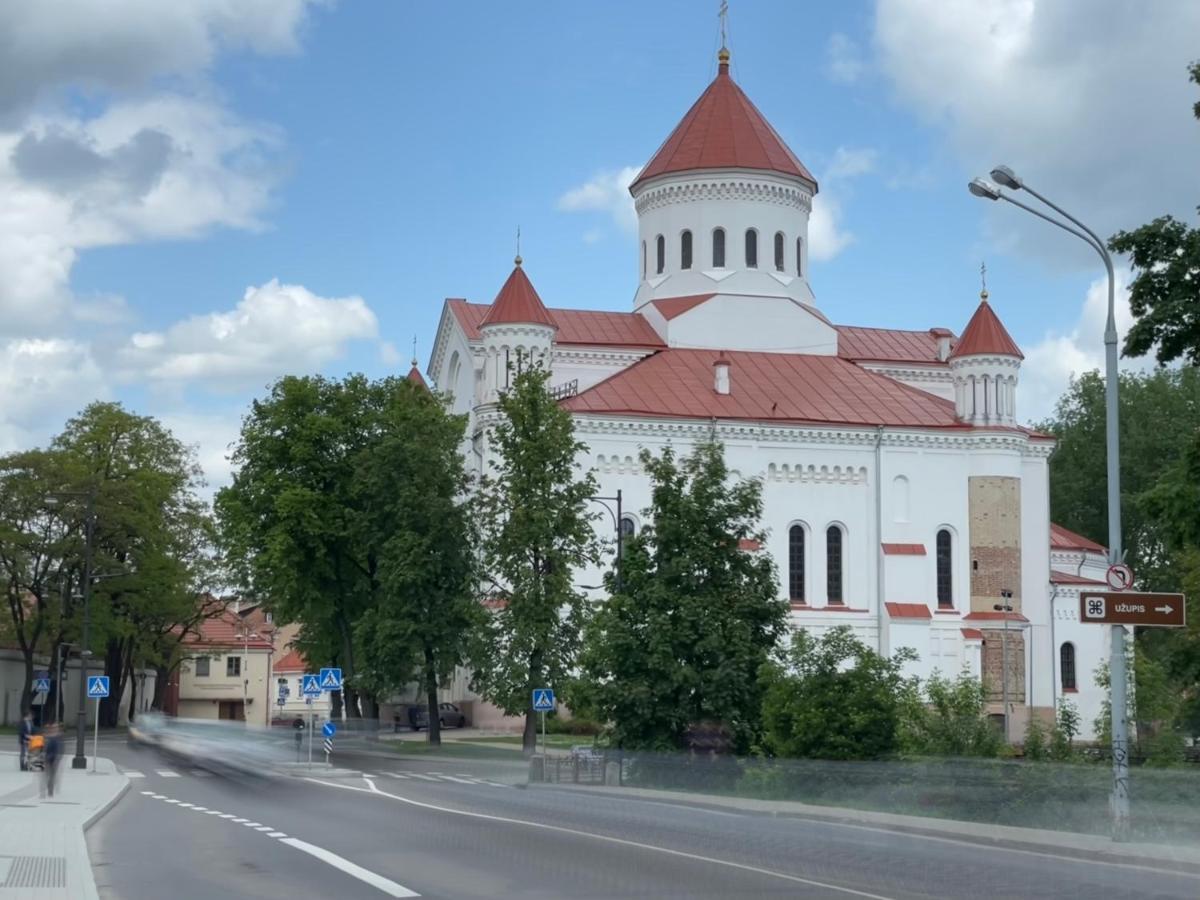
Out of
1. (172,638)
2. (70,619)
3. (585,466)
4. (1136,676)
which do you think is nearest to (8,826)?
(1136,676)

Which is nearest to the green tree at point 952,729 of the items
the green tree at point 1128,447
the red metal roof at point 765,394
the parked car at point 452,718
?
the red metal roof at point 765,394

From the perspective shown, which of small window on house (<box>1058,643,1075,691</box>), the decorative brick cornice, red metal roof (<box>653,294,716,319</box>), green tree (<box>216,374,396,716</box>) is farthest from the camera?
the decorative brick cornice

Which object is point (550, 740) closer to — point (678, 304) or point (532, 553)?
point (532, 553)

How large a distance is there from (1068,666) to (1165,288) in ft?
152

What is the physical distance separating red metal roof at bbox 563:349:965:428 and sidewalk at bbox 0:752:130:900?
102 ft

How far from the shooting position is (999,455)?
6600cm

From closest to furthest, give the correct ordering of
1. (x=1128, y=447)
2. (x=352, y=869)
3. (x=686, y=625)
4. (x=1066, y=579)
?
(x=352, y=869) → (x=686, y=625) → (x=1066, y=579) → (x=1128, y=447)

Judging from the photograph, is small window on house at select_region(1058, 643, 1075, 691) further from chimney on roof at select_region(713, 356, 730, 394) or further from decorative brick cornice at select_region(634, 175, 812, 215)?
decorative brick cornice at select_region(634, 175, 812, 215)

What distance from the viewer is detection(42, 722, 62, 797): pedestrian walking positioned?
91.2 feet

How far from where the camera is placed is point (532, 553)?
4959 cm

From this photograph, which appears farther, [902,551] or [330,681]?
[902,551]

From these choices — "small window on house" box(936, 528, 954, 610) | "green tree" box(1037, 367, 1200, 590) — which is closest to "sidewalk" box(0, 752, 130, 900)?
"small window on house" box(936, 528, 954, 610)

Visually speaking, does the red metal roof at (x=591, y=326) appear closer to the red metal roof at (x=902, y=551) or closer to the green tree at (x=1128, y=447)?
the red metal roof at (x=902, y=551)

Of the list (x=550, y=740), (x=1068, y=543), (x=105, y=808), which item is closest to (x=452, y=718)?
(x=550, y=740)
